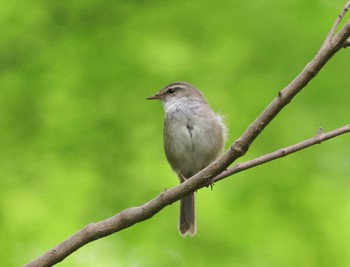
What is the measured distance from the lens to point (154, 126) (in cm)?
641

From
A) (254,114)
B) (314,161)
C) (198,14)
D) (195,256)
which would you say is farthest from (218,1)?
(195,256)

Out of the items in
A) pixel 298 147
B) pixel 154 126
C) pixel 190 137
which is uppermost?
pixel 154 126

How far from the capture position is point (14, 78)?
6352mm

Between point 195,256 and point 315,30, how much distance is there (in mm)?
2166

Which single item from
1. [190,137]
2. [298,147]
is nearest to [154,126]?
[190,137]

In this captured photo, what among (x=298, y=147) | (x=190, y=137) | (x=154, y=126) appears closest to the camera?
(x=298, y=147)

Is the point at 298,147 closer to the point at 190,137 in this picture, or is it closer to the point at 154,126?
the point at 190,137

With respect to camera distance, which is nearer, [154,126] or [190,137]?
[190,137]

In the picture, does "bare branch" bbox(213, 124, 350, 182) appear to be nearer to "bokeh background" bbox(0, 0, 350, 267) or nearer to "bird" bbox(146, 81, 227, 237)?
"bokeh background" bbox(0, 0, 350, 267)

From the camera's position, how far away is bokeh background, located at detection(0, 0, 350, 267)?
222 inches

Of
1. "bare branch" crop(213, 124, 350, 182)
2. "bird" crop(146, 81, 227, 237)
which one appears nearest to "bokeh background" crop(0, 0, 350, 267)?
"bird" crop(146, 81, 227, 237)

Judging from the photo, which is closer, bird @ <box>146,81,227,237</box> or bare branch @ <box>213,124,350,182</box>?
bare branch @ <box>213,124,350,182</box>

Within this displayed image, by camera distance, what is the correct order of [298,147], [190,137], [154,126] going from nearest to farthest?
[298,147] → [190,137] → [154,126]

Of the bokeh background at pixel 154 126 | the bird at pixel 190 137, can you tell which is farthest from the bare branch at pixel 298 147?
the bird at pixel 190 137
